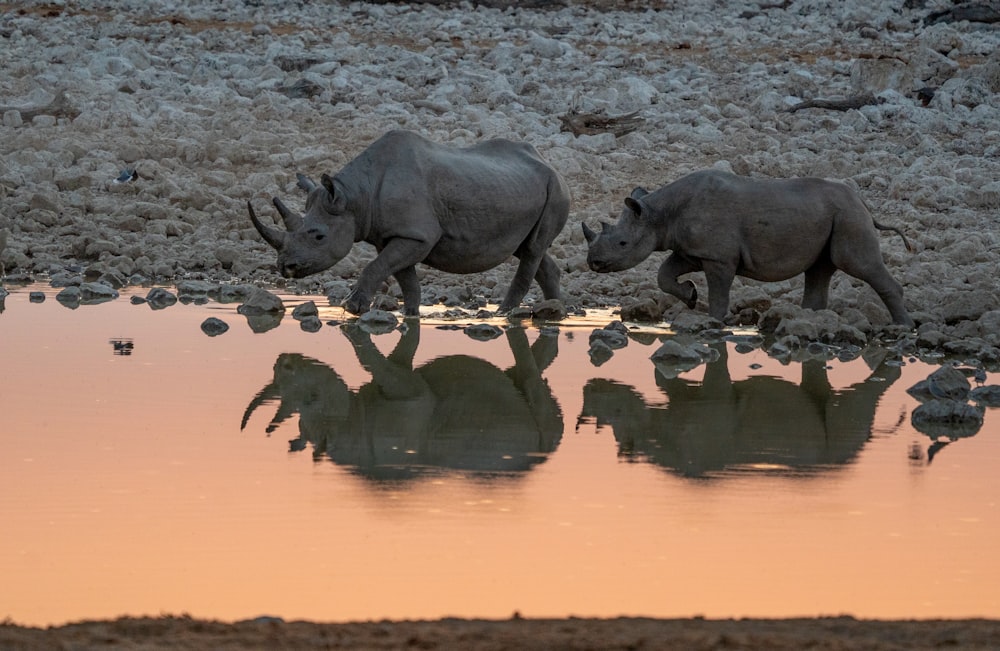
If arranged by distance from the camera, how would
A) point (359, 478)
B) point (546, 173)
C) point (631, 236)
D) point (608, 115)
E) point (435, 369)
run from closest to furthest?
point (359, 478) → point (435, 369) → point (631, 236) → point (546, 173) → point (608, 115)

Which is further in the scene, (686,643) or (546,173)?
(546,173)

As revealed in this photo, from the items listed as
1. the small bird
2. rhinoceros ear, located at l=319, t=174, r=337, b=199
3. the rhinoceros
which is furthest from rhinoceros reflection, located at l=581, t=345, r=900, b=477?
the small bird

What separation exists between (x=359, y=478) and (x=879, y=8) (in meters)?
22.4

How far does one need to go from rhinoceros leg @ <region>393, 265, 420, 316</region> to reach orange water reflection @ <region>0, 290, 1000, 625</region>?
2.70 meters

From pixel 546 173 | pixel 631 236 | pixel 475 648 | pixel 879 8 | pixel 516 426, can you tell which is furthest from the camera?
pixel 879 8

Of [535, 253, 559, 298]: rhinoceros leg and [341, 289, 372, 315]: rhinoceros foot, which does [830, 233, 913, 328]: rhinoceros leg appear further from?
[341, 289, 372, 315]: rhinoceros foot

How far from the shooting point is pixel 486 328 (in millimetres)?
11266

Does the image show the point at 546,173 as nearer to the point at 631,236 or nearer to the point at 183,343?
the point at 631,236

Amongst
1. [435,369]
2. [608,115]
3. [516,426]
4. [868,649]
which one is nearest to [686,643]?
[868,649]

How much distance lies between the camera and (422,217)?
11969 millimetres

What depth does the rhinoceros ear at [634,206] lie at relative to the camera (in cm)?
1200

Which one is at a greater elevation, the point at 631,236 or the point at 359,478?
the point at 631,236

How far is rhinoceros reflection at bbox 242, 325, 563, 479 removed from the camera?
6.96m

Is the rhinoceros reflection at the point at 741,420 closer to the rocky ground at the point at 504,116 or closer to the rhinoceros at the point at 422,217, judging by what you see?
the rocky ground at the point at 504,116
